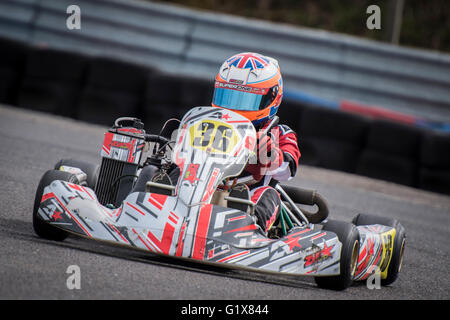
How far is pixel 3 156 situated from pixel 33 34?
5.72 metres

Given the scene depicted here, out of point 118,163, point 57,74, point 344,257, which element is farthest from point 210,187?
point 57,74

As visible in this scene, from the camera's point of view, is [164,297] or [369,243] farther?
[369,243]

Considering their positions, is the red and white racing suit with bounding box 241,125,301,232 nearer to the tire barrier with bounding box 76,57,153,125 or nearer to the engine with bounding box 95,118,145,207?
the engine with bounding box 95,118,145,207

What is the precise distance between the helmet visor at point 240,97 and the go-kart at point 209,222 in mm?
282

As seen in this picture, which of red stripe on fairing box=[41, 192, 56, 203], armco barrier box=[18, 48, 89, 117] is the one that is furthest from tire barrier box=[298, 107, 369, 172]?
red stripe on fairing box=[41, 192, 56, 203]

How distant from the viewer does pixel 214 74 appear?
41.2 feet

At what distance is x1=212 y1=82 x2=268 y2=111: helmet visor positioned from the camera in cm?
509

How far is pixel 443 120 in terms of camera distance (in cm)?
1198

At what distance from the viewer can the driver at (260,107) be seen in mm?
4965

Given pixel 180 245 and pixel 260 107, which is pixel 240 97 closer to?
pixel 260 107

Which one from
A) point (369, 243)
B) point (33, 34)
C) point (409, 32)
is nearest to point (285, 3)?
point (409, 32)

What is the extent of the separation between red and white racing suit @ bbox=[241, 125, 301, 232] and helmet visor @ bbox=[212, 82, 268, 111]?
0.20 m

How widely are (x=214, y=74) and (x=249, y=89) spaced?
7.51m
